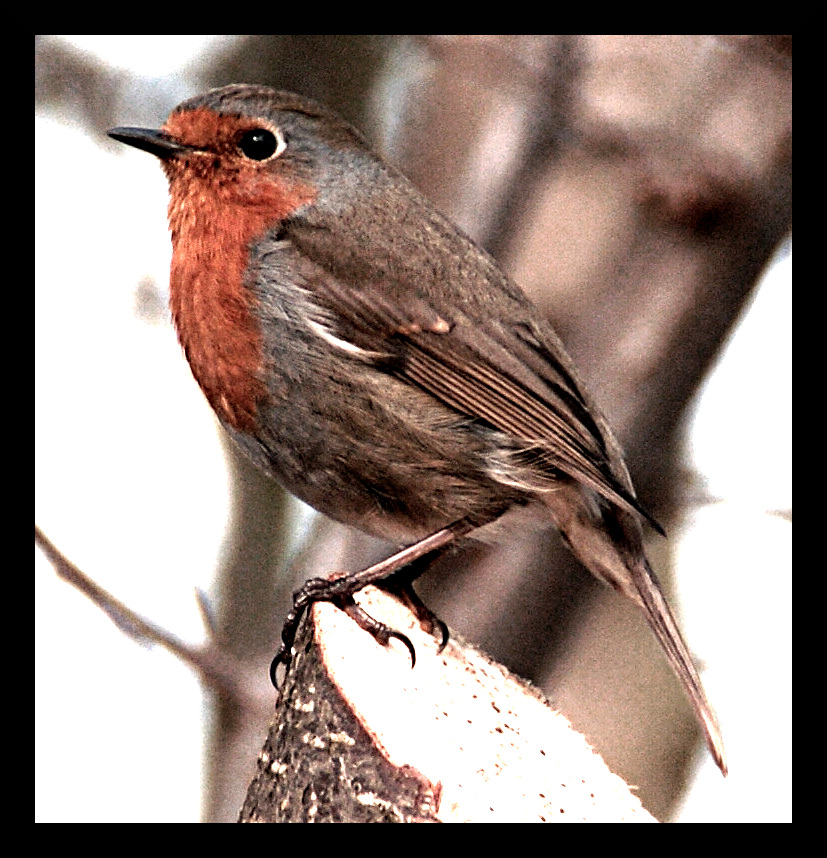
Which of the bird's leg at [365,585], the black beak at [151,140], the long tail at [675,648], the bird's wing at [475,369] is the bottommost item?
the long tail at [675,648]

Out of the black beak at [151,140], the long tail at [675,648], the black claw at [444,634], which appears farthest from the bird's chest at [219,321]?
the long tail at [675,648]

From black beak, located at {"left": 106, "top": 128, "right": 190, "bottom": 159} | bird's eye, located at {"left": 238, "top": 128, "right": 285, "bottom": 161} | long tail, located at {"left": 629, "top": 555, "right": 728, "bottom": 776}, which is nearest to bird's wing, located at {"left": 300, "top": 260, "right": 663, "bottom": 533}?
long tail, located at {"left": 629, "top": 555, "right": 728, "bottom": 776}

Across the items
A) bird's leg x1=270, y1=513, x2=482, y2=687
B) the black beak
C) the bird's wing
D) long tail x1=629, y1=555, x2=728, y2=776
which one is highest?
the black beak

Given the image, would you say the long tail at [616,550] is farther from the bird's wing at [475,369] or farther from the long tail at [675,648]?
the bird's wing at [475,369]

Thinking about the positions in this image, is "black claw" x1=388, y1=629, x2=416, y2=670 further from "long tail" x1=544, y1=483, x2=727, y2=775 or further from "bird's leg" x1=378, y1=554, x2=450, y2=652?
"long tail" x1=544, y1=483, x2=727, y2=775

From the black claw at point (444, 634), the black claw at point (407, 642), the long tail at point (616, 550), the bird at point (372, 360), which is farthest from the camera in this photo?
the long tail at point (616, 550)

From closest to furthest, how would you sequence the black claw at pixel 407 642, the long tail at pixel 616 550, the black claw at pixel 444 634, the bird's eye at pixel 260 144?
the black claw at pixel 407 642
the black claw at pixel 444 634
the long tail at pixel 616 550
the bird's eye at pixel 260 144
